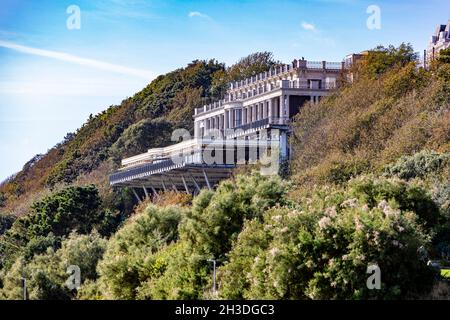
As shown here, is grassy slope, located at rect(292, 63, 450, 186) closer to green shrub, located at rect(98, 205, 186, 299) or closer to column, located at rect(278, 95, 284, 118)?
column, located at rect(278, 95, 284, 118)

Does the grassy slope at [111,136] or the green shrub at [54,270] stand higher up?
the grassy slope at [111,136]

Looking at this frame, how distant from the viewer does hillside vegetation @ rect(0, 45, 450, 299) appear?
169 ft

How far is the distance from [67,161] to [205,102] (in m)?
18.0

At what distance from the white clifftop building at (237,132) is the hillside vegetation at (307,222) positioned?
270cm

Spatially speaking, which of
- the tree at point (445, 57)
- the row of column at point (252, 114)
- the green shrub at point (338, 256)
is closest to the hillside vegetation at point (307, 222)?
the green shrub at point (338, 256)

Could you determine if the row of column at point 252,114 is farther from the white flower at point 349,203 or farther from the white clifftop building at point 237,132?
the white flower at point 349,203

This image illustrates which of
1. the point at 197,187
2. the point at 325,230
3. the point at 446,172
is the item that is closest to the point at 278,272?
the point at 325,230

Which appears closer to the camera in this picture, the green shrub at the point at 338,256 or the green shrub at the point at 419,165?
the green shrub at the point at 338,256

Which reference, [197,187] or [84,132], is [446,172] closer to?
[197,187]

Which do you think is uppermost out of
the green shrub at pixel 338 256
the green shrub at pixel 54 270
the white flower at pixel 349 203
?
the white flower at pixel 349 203

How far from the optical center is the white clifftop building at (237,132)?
99.4 metres

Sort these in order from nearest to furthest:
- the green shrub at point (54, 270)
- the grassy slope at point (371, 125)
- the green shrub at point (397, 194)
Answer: the green shrub at point (397, 194) → the green shrub at point (54, 270) → the grassy slope at point (371, 125)

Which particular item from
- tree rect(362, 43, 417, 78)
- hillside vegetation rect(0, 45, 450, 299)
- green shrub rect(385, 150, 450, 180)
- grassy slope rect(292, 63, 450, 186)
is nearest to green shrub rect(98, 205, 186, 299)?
hillside vegetation rect(0, 45, 450, 299)

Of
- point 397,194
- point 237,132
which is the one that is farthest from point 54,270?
point 237,132
